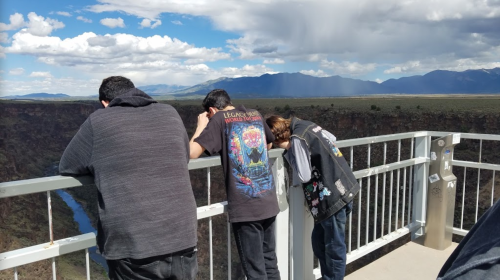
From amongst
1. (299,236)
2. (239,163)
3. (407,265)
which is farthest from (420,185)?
(239,163)

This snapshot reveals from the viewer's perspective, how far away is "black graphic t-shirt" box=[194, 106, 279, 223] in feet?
7.57

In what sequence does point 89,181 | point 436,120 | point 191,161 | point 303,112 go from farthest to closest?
point 303,112
point 436,120
point 191,161
point 89,181

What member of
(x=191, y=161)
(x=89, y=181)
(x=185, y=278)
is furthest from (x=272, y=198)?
(x=89, y=181)

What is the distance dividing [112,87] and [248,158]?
34.8 inches

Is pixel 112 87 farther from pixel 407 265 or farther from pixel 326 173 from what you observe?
pixel 407 265

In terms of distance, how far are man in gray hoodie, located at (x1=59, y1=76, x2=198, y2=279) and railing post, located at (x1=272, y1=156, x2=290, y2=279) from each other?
879 mm

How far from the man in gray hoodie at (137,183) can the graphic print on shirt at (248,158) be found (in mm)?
432

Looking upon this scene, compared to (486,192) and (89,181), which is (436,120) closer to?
(486,192)

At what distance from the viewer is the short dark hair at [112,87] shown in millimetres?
2047

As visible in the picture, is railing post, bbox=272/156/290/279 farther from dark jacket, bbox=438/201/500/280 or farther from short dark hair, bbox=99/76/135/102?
dark jacket, bbox=438/201/500/280

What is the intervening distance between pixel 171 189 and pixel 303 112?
44746mm

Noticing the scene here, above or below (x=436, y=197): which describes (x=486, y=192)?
below

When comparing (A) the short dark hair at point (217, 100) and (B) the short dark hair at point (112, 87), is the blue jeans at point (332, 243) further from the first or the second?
(B) the short dark hair at point (112, 87)

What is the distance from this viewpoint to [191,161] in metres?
2.24
